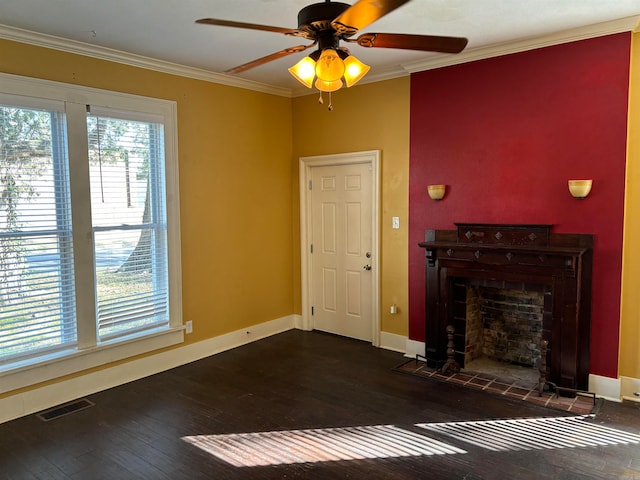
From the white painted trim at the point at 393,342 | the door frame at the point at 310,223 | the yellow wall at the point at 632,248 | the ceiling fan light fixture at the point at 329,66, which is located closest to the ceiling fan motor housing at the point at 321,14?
the ceiling fan light fixture at the point at 329,66

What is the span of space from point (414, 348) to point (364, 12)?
345 cm

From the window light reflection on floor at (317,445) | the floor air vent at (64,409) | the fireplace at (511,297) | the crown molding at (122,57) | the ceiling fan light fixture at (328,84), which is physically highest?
the crown molding at (122,57)

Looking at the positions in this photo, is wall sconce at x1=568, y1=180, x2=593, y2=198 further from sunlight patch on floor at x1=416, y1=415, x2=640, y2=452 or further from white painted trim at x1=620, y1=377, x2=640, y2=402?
sunlight patch on floor at x1=416, y1=415, x2=640, y2=452

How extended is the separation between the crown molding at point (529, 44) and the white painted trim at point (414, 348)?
2553 mm

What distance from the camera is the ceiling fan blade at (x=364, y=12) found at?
166 cm

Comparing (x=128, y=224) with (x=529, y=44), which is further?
(x=128, y=224)

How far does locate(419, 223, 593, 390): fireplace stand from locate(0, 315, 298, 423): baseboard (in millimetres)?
1965

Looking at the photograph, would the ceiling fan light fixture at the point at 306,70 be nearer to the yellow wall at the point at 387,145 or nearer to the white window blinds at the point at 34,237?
the white window blinds at the point at 34,237

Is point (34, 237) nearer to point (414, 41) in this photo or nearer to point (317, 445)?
point (317, 445)

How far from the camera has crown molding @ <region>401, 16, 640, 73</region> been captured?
10.8 ft

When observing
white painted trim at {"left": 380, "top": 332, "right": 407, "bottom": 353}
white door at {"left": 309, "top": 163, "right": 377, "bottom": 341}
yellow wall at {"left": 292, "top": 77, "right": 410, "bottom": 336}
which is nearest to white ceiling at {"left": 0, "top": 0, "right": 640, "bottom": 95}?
yellow wall at {"left": 292, "top": 77, "right": 410, "bottom": 336}

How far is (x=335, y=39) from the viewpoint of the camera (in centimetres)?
215

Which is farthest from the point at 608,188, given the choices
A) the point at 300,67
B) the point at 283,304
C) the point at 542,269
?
the point at 283,304

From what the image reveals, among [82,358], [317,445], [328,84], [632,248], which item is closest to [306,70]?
[328,84]
